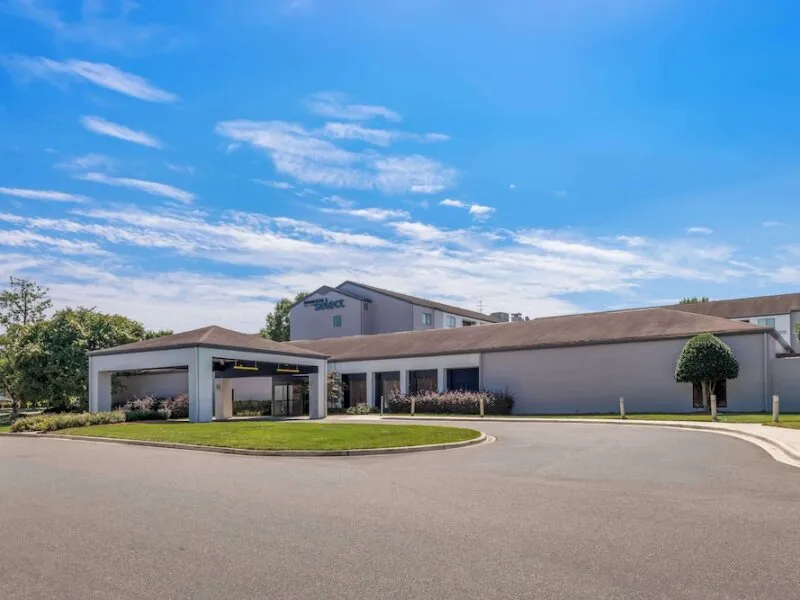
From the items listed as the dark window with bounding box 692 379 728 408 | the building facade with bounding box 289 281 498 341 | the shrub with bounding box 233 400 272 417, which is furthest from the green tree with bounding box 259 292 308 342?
the dark window with bounding box 692 379 728 408

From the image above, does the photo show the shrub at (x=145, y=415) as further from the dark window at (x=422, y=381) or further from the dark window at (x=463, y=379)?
the dark window at (x=463, y=379)

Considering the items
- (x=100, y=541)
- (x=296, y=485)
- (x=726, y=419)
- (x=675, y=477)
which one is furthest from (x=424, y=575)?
(x=726, y=419)

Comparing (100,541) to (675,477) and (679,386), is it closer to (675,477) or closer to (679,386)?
(675,477)

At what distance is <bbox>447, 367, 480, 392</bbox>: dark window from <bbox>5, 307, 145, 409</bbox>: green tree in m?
22.0

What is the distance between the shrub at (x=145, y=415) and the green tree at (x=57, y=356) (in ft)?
28.9

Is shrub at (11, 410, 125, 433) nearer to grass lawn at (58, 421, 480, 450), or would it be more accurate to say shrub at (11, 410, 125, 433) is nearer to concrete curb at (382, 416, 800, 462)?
grass lawn at (58, 421, 480, 450)

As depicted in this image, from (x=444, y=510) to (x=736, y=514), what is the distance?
11.4ft

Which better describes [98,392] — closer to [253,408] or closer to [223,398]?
[223,398]

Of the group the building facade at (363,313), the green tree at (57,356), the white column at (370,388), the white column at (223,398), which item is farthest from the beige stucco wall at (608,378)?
the green tree at (57,356)

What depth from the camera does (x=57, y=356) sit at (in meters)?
42.7

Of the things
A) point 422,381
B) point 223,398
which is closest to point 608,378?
point 422,381

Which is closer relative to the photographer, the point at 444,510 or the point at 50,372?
the point at 444,510

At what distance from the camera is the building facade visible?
6288 cm

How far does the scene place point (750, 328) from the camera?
32625mm
